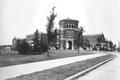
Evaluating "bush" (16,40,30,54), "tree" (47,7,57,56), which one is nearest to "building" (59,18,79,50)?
"bush" (16,40,30,54)

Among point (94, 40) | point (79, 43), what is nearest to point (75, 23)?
point (94, 40)

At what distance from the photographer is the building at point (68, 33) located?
67875mm

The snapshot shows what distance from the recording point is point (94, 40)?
307 feet

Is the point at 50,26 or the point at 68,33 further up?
the point at 68,33

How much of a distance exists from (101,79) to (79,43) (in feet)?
98.7

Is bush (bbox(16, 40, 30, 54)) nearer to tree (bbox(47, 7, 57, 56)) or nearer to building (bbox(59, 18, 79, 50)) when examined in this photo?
tree (bbox(47, 7, 57, 56))

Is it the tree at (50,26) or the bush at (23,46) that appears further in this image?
the bush at (23,46)

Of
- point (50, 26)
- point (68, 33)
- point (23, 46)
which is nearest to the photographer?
point (50, 26)

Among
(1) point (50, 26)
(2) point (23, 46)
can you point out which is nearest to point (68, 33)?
(2) point (23, 46)

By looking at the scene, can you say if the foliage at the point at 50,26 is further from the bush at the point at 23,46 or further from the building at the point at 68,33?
the building at the point at 68,33

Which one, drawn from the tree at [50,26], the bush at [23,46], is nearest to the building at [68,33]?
the bush at [23,46]

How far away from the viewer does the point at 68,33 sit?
228 feet

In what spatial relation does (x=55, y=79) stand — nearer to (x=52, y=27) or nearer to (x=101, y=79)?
(x=101, y=79)

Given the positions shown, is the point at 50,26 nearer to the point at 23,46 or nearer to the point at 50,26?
the point at 50,26
